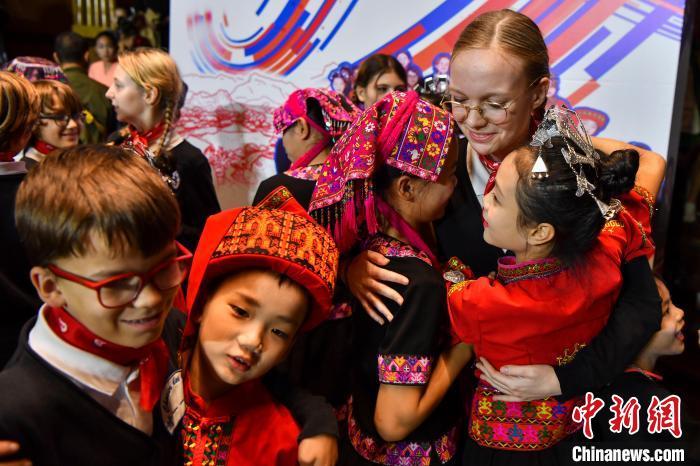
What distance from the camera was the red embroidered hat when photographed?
1.24m


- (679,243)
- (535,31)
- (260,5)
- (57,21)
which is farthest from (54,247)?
(57,21)

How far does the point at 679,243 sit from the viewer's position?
12.4 feet

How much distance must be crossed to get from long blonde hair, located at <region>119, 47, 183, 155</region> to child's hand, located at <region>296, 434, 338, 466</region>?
1949 mm

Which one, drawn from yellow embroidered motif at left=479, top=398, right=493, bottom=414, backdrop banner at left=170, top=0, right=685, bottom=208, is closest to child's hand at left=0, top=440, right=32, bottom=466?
yellow embroidered motif at left=479, top=398, right=493, bottom=414

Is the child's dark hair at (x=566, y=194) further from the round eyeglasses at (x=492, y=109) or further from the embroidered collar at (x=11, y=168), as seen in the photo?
the embroidered collar at (x=11, y=168)

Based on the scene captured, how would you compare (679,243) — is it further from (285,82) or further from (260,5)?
(260,5)

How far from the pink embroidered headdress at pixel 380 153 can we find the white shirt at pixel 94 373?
2.29 ft

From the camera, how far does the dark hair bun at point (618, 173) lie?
4.48ft

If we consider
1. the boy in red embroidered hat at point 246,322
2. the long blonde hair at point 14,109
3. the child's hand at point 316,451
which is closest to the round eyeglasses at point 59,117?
the long blonde hair at point 14,109

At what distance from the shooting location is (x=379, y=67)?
9.98 feet

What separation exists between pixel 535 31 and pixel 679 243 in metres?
2.66

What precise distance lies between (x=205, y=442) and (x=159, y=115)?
81.5 inches

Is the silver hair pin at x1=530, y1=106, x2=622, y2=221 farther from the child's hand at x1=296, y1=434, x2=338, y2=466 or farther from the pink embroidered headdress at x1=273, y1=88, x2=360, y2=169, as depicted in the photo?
the pink embroidered headdress at x1=273, y1=88, x2=360, y2=169

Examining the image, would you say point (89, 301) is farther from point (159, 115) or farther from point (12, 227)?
point (159, 115)
